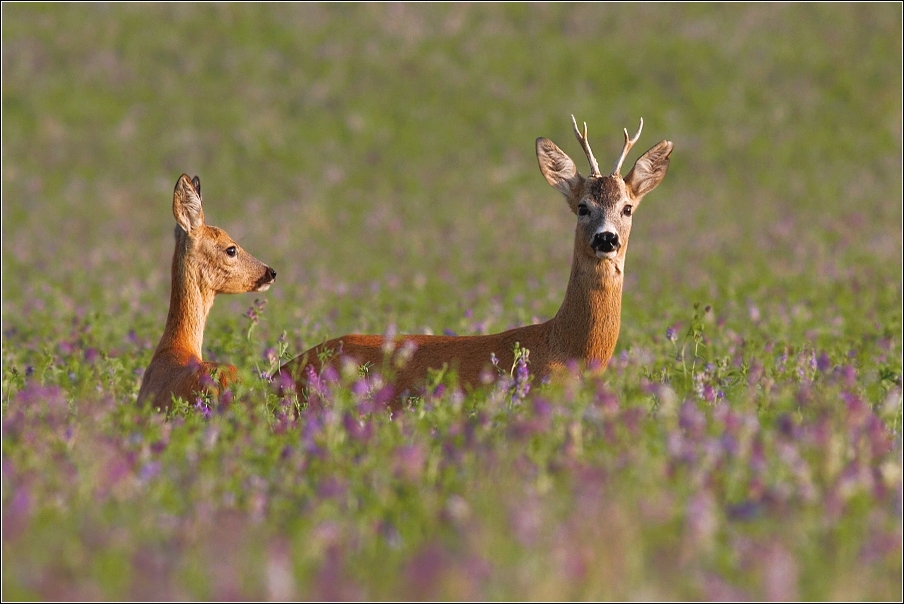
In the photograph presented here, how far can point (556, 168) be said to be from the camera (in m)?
8.16

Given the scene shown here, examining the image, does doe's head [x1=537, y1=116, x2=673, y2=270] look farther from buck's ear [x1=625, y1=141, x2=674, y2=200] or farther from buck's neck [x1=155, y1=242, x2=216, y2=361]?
buck's neck [x1=155, y1=242, x2=216, y2=361]

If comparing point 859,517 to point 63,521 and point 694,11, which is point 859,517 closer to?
point 63,521

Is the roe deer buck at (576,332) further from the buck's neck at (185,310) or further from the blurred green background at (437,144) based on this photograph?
the blurred green background at (437,144)

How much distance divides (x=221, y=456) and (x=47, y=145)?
25.4 metres

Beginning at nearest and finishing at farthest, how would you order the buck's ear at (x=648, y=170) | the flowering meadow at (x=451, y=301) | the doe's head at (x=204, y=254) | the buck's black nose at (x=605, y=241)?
the flowering meadow at (x=451, y=301) → the buck's black nose at (x=605, y=241) → the buck's ear at (x=648, y=170) → the doe's head at (x=204, y=254)

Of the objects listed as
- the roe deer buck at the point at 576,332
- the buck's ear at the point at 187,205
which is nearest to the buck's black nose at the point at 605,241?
the roe deer buck at the point at 576,332

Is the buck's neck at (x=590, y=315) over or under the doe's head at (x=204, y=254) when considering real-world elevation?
under

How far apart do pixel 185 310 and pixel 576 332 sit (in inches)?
114

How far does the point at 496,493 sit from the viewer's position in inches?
168

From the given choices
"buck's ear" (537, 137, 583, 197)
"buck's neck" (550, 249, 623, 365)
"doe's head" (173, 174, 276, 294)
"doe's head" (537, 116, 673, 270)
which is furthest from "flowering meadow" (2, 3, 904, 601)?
"buck's ear" (537, 137, 583, 197)

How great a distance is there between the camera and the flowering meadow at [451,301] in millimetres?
3793

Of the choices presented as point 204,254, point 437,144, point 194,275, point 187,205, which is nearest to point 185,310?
point 194,275

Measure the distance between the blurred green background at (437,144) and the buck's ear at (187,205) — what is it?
4.44m

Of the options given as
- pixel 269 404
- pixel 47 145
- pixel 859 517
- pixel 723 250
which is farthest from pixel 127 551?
pixel 47 145
